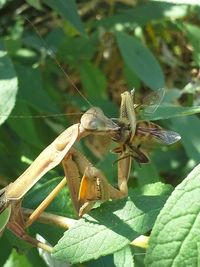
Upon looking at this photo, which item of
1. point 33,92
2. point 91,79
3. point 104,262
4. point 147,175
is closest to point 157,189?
point 104,262

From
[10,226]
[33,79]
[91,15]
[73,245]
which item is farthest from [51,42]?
[73,245]

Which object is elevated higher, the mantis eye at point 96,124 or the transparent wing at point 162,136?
the mantis eye at point 96,124

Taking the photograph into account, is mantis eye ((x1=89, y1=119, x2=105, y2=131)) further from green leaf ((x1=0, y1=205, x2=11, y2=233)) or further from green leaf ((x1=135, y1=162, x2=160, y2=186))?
green leaf ((x1=135, y1=162, x2=160, y2=186))

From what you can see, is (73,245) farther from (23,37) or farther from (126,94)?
(23,37)

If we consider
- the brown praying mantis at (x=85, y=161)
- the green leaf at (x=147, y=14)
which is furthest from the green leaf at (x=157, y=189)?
the green leaf at (x=147, y=14)

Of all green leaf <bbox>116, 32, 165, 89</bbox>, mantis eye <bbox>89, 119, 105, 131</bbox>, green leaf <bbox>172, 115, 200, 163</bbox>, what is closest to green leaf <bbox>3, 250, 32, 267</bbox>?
mantis eye <bbox>89, 119, 105, 131</bbox>

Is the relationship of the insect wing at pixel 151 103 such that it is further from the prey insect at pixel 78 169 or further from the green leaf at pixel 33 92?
the green leaf at pixel 33 92
